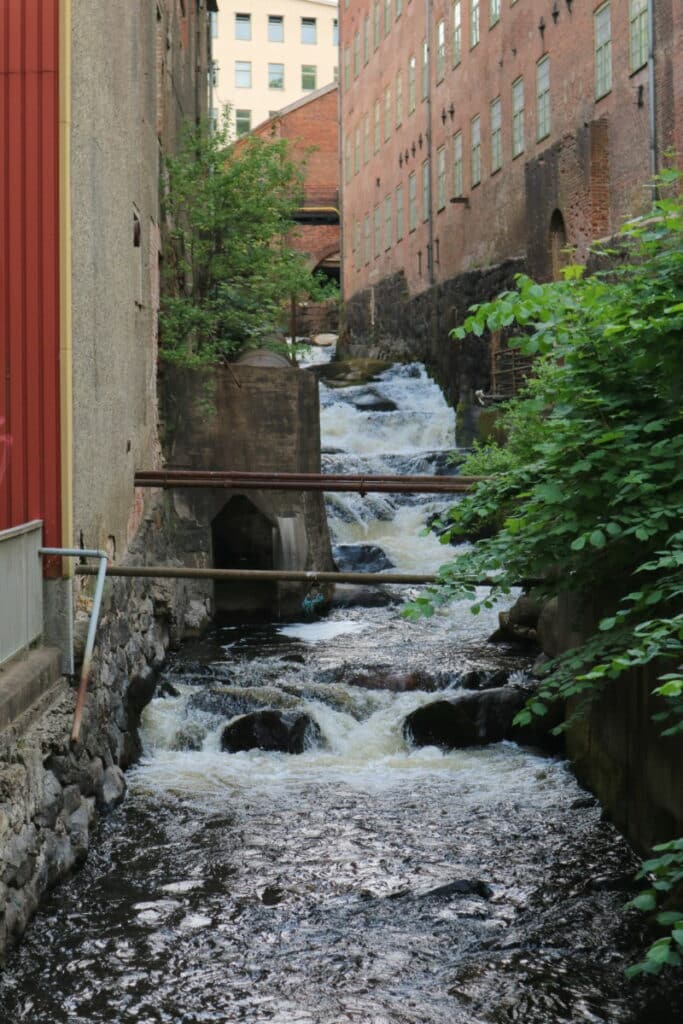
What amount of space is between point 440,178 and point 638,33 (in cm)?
1429

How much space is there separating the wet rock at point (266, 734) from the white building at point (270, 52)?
62385 millimetres

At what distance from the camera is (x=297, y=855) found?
27.8 ft

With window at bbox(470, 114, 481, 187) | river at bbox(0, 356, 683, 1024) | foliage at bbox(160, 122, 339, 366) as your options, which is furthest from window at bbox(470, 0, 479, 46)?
river at bbox(0, 356, 683, 1024)

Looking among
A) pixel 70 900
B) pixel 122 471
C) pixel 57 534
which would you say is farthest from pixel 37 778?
pixel 122 471

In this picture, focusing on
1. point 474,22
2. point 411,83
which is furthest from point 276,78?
point 474,22

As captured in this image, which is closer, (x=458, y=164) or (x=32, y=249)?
(x=32, y=249)

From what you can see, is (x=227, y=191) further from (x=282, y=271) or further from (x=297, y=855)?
(x=297, y=855)

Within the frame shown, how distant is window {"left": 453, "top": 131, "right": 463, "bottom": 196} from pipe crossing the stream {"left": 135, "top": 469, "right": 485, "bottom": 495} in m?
23.5

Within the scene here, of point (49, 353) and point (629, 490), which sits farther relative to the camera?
point (49, 353)

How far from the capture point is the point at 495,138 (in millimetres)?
30969

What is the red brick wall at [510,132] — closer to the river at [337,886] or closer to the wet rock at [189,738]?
the river at [337,886]

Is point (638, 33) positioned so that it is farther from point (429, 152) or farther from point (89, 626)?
point (89, 626)

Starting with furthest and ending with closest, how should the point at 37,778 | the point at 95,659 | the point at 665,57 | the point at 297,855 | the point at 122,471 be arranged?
the point at 665,57
the point at 122,471
the point at 95,659
the point at 297,855
the point at 37,778

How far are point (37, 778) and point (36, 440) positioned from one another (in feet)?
8.35
